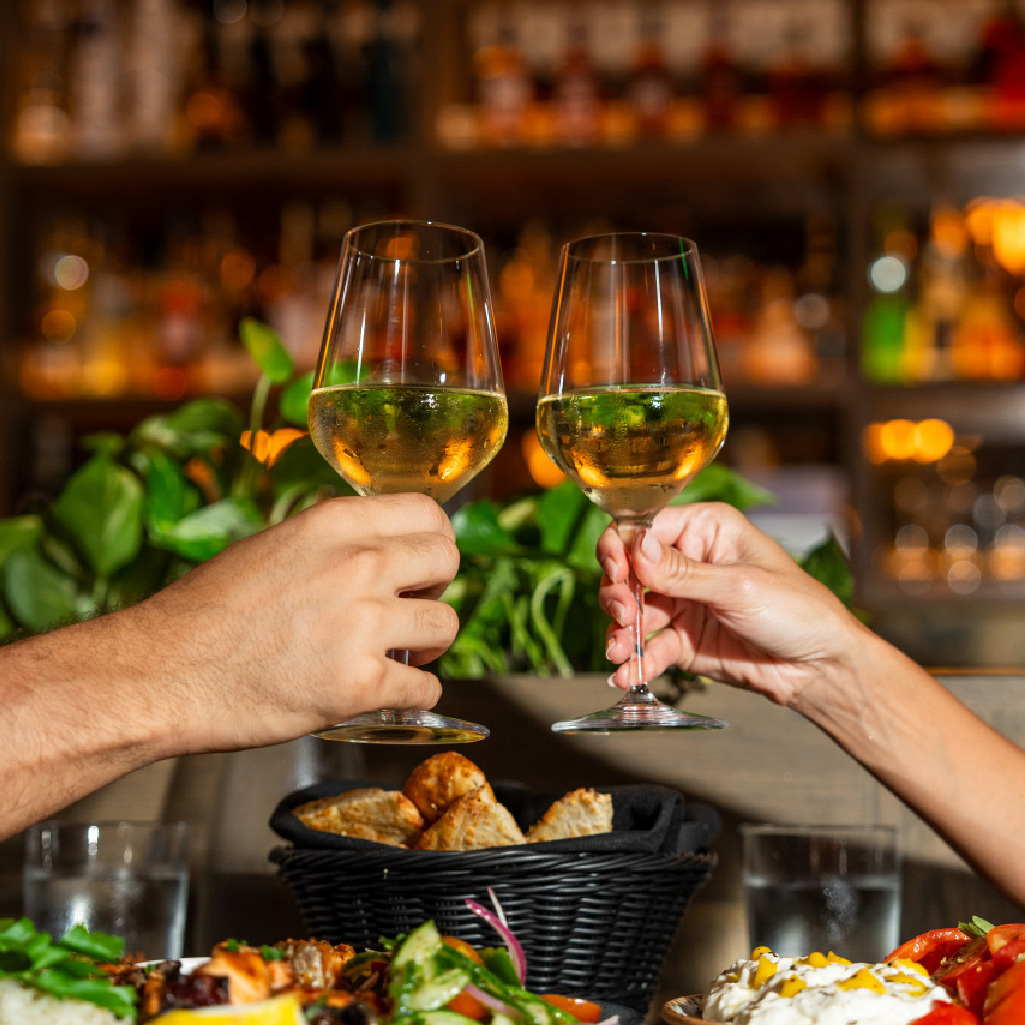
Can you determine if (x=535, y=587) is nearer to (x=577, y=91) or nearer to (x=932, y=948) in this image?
(x=932, y=948)

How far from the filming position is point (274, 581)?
56 cm

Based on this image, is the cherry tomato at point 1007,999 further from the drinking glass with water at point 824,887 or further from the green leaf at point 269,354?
the green leaf at point 269,354

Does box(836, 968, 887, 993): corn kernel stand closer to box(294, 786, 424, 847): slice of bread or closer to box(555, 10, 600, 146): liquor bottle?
box(294, 786, 424, 847): slice of bread

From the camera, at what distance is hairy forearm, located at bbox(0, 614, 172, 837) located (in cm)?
56

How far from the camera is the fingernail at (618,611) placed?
30.0 inches

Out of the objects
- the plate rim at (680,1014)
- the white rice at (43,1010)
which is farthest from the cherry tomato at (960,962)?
the white rice at (43,1010)

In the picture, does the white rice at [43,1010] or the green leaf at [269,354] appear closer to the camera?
the white rice at [43,1010]

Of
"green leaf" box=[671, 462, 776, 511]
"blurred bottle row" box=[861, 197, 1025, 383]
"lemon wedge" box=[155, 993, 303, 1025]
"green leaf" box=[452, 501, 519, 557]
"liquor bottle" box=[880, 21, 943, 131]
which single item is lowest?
"lemon wedge" box=[155, 993, 303, 1025]

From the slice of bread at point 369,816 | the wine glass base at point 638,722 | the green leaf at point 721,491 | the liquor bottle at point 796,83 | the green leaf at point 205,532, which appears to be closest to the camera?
the wine glass base at point 638,722

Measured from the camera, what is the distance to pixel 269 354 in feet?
3.74

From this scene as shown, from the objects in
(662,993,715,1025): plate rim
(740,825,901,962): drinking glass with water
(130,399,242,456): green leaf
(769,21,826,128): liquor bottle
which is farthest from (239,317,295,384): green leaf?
(769,21,826,128): liquor bottle

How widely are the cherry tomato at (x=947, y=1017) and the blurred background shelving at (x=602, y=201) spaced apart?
1.85 meters

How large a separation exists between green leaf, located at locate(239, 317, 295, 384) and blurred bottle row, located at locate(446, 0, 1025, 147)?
4.54 feet

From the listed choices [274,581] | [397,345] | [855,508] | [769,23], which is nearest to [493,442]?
[397,345]
